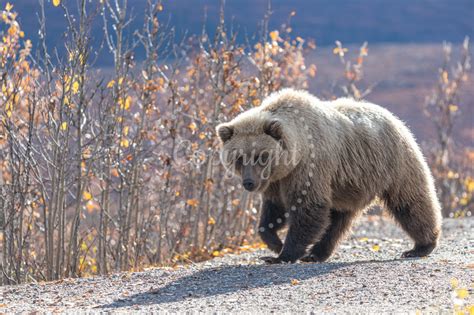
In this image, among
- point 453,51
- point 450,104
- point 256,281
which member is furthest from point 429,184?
point 453,51

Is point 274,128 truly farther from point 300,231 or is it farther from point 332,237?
point 332,237

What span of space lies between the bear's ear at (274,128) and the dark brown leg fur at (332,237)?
4.70 feet

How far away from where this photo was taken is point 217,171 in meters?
11.7

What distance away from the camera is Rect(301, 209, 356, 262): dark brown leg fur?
830cm

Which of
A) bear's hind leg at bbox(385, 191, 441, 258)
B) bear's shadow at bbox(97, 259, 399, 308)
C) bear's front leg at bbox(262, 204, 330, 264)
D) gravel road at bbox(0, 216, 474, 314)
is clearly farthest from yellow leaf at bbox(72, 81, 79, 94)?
bear's hind leg at bbox(385, 191, 441, 258)

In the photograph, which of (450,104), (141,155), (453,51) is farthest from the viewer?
(453,51)

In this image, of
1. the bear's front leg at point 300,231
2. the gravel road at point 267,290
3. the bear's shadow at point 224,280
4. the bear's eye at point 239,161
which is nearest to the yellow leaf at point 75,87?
the bear's eye at point 239,161

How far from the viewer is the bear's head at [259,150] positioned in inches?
289

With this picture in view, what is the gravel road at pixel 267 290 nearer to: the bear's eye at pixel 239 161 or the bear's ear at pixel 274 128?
the bear's eye at pixel 239 161

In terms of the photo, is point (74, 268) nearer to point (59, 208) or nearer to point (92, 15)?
point (59, 208)

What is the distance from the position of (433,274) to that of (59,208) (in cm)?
343

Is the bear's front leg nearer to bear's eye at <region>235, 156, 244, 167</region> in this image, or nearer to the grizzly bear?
the grizzly bear

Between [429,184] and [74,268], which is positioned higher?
[429,184]

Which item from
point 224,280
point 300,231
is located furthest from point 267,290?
point 300,231
